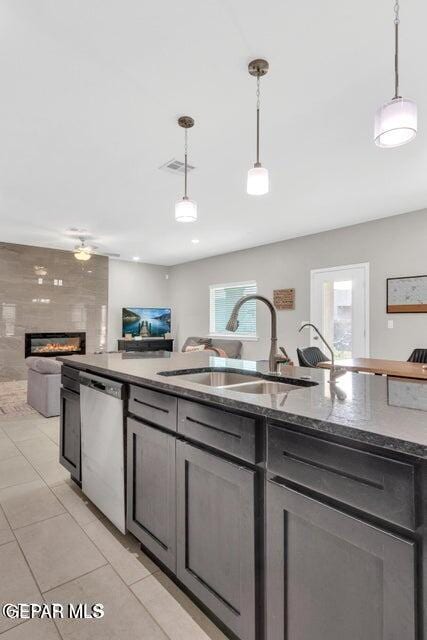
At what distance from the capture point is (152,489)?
1.70 m

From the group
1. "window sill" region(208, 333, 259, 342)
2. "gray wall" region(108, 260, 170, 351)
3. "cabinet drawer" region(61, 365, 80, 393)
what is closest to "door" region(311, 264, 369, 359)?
"window sill" region(208, 333, 259, 342)

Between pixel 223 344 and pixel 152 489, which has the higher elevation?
pixel 223 344

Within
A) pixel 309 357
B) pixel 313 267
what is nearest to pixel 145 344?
pixel 313 267

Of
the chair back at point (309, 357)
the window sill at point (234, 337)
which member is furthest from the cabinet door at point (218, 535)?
the window sill at point (234, 337)

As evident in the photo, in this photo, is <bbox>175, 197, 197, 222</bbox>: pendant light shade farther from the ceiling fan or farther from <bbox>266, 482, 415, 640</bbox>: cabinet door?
the ceiling fan

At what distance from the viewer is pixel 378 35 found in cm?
193

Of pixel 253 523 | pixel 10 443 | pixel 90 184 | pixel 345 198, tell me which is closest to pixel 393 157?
pixel 345 198

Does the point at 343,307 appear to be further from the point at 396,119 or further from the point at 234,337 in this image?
the point at 396,119

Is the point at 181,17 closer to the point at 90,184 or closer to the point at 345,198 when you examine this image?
the point at 90,184

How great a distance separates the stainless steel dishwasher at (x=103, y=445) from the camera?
194 cm

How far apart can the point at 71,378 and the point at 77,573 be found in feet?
3.98

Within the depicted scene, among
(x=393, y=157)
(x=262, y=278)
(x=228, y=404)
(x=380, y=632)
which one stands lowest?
(x=380, y=632)

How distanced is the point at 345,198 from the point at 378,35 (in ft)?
8.38

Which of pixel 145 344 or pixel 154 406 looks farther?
pixel 145 344
